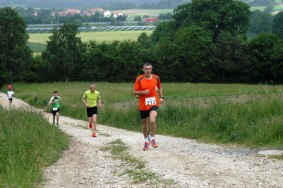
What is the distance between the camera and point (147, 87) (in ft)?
42.7

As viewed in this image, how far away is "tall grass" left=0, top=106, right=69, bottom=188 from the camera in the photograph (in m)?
9.92

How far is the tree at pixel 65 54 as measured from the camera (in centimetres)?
8094

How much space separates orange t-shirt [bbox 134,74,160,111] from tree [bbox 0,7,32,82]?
66503 mm

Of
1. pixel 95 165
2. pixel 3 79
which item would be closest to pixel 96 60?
pixel 3 79

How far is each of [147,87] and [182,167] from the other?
301 cm

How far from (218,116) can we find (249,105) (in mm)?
1181

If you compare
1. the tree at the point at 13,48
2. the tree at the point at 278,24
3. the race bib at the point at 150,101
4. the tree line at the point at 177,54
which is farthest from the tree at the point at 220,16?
the race bib at the point at 150,101

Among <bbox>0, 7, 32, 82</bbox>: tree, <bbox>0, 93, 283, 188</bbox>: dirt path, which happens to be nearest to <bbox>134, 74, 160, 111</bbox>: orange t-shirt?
<bbox>0, 93, 283, 188</bbox>: dirt path

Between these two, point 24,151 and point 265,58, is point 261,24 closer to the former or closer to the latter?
point 265,58

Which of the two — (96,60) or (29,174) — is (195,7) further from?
(29,174)

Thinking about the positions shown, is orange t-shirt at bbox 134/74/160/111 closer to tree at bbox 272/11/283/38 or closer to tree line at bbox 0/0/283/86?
tree line at bbox 0/0/283/86

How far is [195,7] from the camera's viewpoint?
80.4 m

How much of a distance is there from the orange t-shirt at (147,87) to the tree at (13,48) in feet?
218

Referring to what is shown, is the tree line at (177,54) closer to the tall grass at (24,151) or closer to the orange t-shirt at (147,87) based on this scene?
the tall grass at (24,151)
